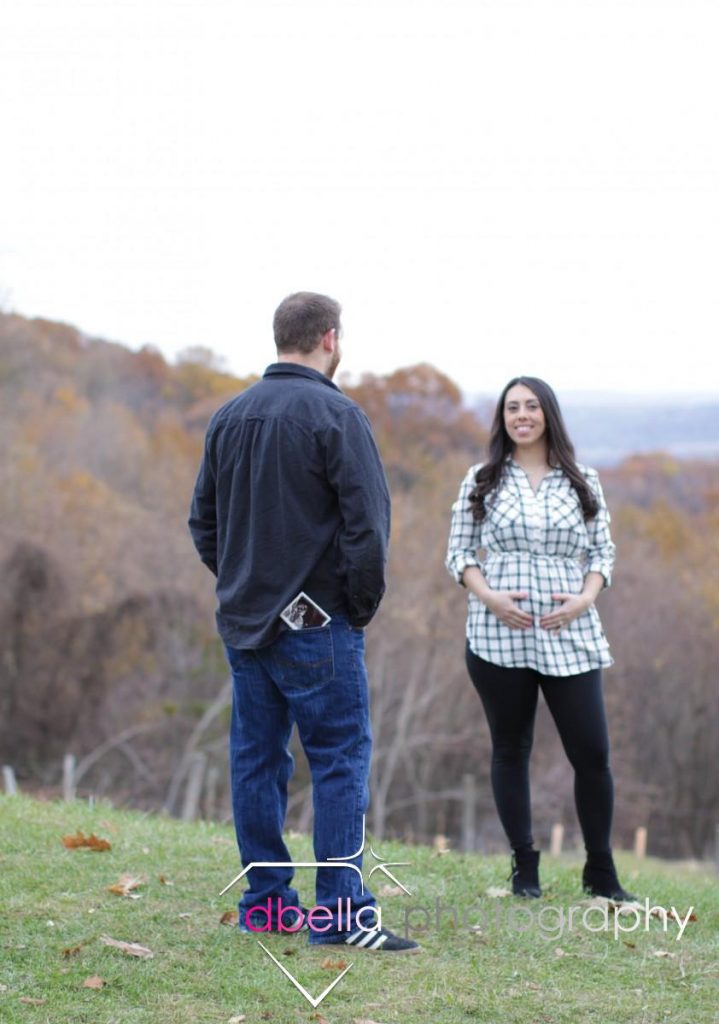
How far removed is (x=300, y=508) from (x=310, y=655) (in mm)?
504

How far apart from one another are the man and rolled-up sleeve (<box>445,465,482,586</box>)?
1.19m

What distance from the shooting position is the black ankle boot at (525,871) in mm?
5300

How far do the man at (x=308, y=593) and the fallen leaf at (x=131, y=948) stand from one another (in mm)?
447

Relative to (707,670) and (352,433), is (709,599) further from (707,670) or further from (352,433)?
(352,433)

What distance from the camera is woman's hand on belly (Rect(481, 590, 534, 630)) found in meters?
5.15

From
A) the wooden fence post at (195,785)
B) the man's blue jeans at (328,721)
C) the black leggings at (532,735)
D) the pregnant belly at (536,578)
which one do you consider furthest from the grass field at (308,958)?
the wooden fence post at (195,785)

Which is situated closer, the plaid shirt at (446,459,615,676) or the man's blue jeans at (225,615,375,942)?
the man's blue jeans at (225,615,375,942)

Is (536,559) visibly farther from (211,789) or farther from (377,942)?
(211,789)

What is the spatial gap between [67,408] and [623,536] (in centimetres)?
2253

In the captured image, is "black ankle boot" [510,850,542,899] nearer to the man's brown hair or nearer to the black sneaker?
the black sneaker

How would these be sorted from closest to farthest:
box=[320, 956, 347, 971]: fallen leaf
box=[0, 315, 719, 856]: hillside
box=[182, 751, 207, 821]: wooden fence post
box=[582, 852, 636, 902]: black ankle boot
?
box=[320, 956, 347, 971]: fallen leaf, box=[582, 852, 636, 902]: black ankle boot, box=[182, 751, 207, 821]: wooden fence post, box=[0, 315, 719, 856]: hillside

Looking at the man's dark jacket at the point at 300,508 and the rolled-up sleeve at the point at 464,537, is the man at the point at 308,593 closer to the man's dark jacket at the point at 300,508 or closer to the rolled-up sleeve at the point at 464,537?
the man's dark jacket at the point at 300,508

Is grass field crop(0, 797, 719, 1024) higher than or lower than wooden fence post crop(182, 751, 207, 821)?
higher

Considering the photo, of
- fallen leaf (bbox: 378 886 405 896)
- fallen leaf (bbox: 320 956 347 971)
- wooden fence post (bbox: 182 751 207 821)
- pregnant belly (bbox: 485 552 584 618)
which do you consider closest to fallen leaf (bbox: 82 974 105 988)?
fallen leaf (bbox: 320 956 347 971)
